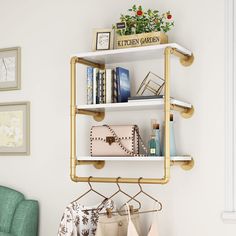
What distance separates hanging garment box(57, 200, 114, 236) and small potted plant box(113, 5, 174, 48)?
3.06 ft

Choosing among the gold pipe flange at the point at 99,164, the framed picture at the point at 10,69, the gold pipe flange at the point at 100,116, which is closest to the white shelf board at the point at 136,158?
the gold pipe flange at the point at 99,164

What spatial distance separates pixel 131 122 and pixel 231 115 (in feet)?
1.98

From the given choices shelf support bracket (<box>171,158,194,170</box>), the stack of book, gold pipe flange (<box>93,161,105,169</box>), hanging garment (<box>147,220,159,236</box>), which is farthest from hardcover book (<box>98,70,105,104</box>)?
hanging garment (<box>147,220,159,236</box>)

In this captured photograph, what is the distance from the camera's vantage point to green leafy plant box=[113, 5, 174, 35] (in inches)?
115

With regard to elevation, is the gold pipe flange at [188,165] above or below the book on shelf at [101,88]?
below

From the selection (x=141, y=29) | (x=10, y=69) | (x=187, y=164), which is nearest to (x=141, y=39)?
(x=141, y=29)

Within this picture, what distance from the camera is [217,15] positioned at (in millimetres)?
2936

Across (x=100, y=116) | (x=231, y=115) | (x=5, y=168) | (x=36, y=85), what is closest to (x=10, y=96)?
(x=36, y=85)

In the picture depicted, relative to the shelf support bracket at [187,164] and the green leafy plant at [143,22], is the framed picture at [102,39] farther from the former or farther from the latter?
the shelf support bracket at [187,164]

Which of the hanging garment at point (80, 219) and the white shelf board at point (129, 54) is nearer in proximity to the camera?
the white shelf board at point (129, 54)

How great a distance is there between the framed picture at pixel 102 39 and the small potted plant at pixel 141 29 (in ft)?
Answer: 0.18

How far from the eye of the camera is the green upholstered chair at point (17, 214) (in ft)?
10.9

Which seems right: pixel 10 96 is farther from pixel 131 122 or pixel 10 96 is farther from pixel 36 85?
pixel 131 122

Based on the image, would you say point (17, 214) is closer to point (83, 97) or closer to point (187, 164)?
point (83, 97)
